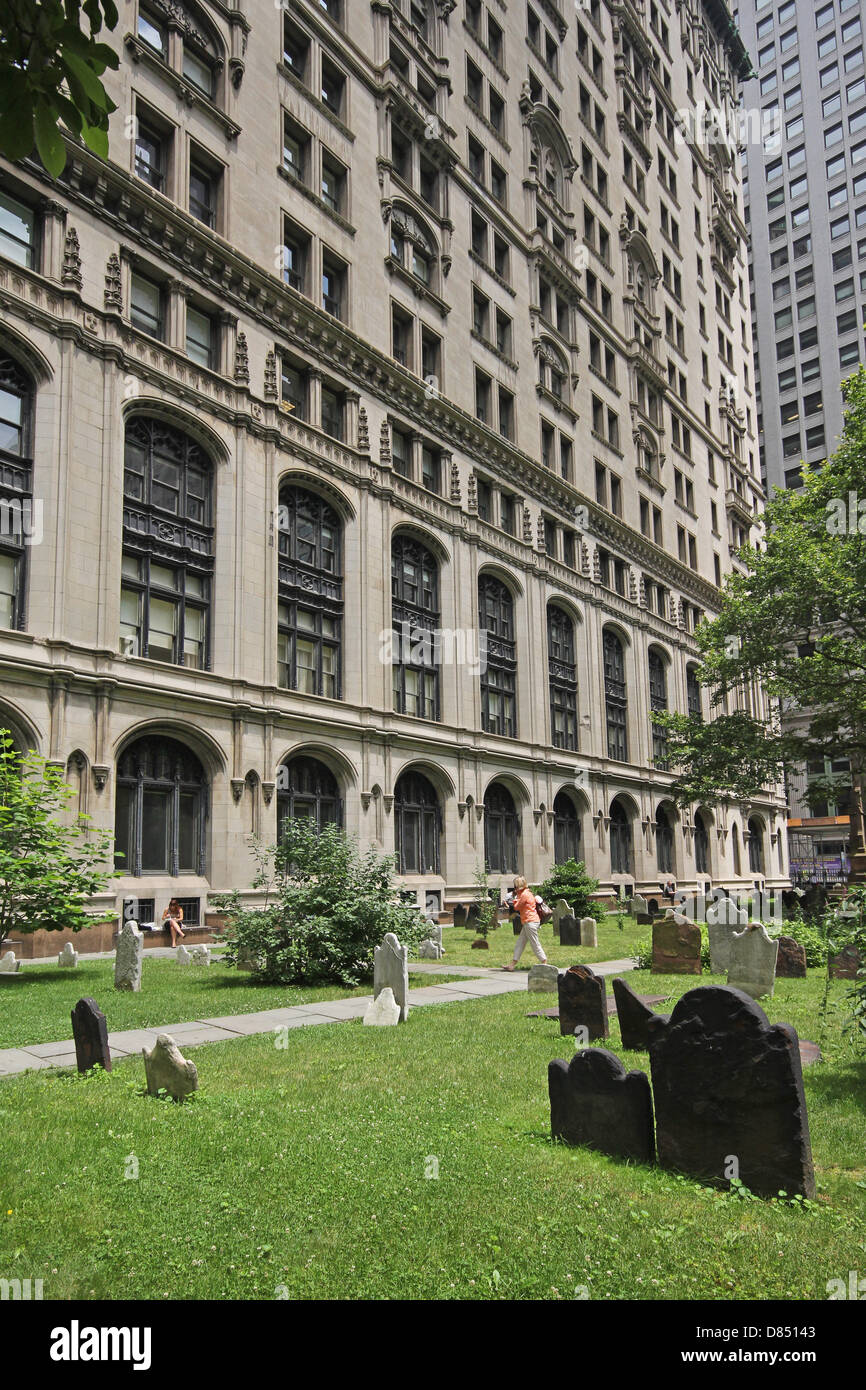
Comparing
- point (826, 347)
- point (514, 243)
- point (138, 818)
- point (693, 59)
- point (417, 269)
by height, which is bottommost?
point (138, 818)

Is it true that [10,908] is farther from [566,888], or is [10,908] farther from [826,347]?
[826,347]

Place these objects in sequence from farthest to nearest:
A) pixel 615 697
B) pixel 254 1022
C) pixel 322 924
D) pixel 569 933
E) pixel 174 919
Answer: pixel 615 697
pixel 569 933
pixel 174 919
pixel 322 924
pixel 254 1022

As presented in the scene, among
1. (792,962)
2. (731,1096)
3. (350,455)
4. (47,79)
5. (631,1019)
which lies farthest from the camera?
(350,455)

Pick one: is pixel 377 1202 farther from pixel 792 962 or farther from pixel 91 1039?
pixel 792 962

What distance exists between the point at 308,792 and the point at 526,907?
13.8 meters

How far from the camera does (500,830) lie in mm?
41188

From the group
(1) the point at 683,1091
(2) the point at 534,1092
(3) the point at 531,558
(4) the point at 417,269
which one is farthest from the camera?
(3) the point at 531,558

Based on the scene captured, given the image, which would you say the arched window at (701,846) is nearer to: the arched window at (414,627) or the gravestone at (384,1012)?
the arched window at (414,627)

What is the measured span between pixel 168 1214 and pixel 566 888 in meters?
30.1

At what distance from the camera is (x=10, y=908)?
53.5 feet

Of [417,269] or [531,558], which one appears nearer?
[417,269]

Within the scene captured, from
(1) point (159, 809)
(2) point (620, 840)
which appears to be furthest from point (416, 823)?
(2) point (620, 840)

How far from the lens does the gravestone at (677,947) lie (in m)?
17.5

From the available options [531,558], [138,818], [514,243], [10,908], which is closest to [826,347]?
[514,243]
